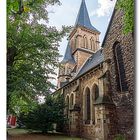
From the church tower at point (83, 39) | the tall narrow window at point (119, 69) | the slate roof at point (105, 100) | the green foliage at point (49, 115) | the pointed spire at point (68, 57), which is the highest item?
the church tower at point (83, 39)

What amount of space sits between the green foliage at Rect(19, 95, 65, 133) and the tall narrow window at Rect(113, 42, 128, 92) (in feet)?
8.45

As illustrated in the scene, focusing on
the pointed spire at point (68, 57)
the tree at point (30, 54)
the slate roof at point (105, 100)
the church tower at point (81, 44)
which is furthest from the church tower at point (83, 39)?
the tree at point (30, 54)

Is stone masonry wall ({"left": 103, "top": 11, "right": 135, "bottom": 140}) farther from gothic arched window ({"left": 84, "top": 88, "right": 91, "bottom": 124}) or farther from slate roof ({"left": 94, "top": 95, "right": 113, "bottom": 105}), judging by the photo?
gothic arched window ({"left": 84, "top": 88, "right": 91, "bottom": 124})

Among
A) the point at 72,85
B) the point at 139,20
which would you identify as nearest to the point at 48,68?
the point at 139,20

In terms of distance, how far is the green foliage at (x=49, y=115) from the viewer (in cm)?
750

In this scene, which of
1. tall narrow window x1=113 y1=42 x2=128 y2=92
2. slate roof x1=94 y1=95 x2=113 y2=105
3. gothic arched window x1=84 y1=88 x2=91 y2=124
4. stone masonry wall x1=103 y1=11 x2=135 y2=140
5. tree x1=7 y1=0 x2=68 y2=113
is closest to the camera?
tree x1=7 y1=0 x2=68 y2=113

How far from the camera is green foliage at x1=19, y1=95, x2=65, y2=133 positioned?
24.6 ft

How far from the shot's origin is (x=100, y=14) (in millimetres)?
4207

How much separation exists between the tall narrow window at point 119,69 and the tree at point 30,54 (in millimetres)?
1652

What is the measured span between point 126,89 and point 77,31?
497 inches

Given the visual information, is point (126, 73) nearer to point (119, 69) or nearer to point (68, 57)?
point (119, 69)

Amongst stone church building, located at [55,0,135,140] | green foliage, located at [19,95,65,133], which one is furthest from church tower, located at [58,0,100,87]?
green foliage, located at [19,95,65,133]

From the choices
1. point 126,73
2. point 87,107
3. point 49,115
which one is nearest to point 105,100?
point 126,73

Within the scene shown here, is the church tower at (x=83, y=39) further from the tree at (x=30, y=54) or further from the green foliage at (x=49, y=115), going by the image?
the tree at (x=30, y=54)
